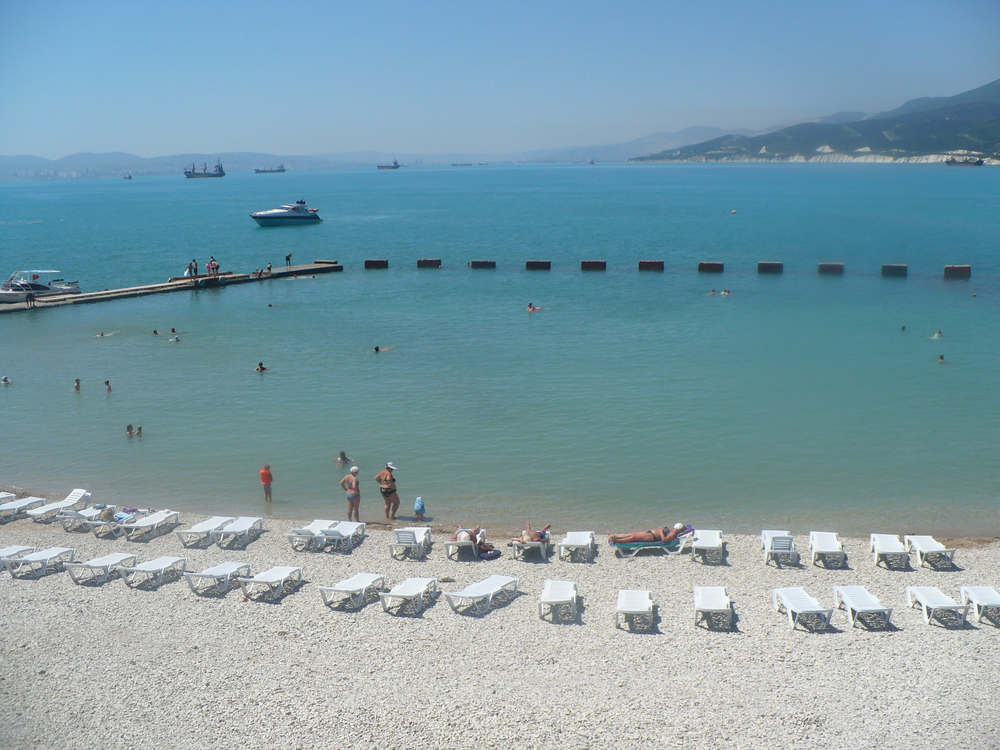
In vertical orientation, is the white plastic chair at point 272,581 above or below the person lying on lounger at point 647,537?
above

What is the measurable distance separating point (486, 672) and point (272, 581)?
169 inches

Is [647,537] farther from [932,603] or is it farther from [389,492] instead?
[389,492]

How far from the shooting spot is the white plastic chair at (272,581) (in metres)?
12.7

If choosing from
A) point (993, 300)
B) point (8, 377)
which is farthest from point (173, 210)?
point (993, 300)

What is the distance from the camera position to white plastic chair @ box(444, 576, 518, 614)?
1211cm

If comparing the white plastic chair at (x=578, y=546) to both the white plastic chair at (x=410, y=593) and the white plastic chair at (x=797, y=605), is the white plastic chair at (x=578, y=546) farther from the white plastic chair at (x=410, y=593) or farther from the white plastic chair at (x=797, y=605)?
the white plastic chair at (x=797, y=605)

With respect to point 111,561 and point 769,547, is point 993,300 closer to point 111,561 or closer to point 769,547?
point 769,547

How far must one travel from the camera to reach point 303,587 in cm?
1305

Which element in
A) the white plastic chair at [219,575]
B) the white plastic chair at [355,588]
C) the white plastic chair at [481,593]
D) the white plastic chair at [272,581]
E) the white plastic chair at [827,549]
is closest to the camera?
the white plastic chair at [481,593]

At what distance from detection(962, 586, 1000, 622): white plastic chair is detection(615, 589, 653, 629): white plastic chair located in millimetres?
4783

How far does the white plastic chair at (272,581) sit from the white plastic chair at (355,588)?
0.62 m

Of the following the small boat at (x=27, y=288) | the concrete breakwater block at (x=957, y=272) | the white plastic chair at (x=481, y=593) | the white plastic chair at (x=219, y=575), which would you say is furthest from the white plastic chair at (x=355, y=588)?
the concrete breakwater block at (x=957, y=272)

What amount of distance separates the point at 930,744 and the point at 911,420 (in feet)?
55.7

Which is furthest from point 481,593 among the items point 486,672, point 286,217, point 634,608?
point 286,217
